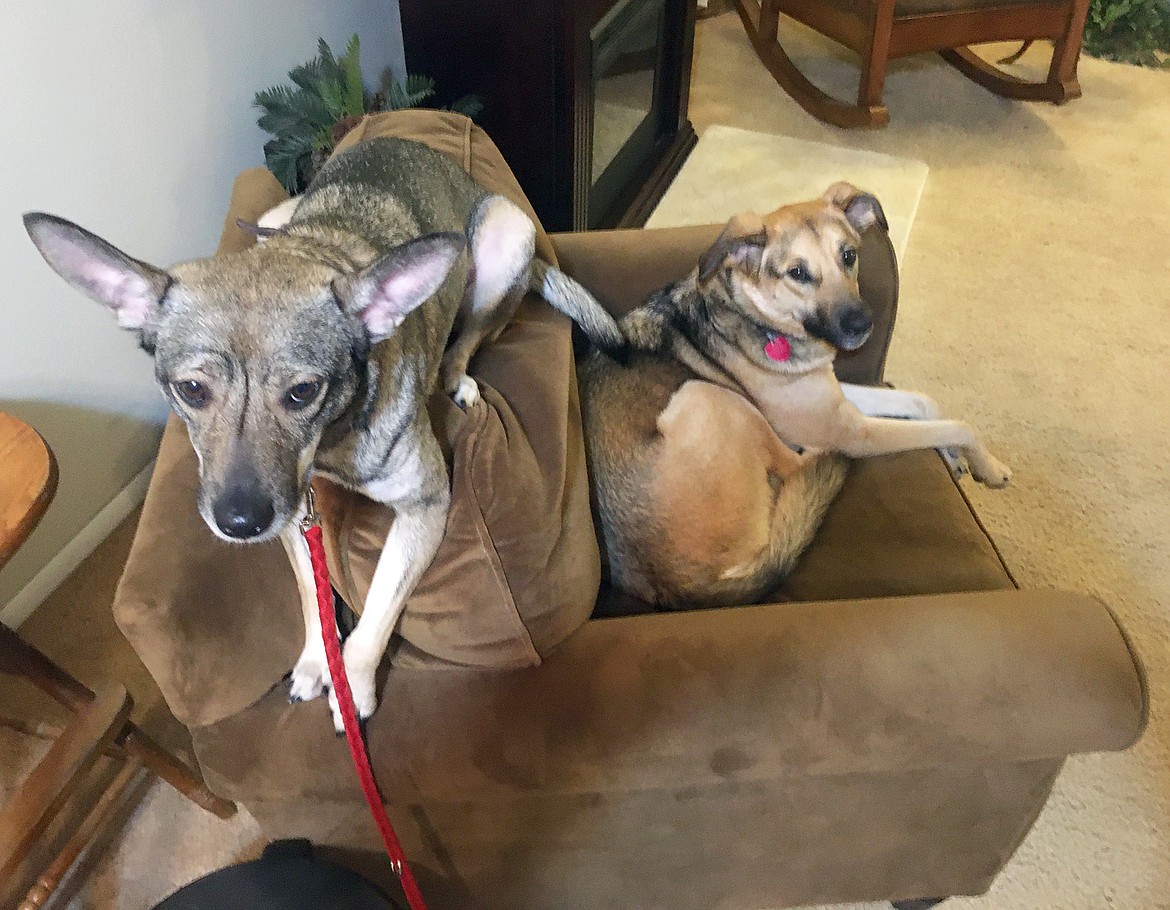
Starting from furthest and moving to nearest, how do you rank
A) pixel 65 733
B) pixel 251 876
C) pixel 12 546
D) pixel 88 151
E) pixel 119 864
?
pixel 88 151, pixel 119 864, pixel 65 733, pixel 251 876, pixel 12 546

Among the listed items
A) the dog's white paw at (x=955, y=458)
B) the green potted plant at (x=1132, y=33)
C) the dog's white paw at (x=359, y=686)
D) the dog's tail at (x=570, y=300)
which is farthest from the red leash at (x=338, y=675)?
the green potted plant at (x=1132, y=33)

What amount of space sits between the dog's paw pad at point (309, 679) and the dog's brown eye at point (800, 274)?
132cm

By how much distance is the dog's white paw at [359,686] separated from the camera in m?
1.23

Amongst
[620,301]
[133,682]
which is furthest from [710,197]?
[133,682]

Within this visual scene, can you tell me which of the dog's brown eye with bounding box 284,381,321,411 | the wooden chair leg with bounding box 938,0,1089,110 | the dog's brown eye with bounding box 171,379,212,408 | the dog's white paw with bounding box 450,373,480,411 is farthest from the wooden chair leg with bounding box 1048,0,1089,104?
the dog's brown eye with bounding box 171,379,212,408

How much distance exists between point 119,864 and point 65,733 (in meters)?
0.41

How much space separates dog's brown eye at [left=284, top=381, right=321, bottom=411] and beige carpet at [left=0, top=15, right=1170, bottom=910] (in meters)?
1.23

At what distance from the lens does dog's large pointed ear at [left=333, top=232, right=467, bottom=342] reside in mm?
1076

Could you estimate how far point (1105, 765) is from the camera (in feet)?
6.33

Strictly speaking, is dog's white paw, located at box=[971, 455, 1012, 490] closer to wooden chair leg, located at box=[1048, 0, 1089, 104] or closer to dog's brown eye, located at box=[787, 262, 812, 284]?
dog's brown eye, located at box=[787, 262, 812, 284]

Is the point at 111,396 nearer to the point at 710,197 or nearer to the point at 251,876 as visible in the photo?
the point at 251,876

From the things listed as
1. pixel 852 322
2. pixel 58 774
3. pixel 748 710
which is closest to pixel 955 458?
pixel 852 322

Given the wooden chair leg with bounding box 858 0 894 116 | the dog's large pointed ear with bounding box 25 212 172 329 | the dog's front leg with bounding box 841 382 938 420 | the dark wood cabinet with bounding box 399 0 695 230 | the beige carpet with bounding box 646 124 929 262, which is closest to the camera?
the dog's large pointed ear with bounding box 25 212 172 329

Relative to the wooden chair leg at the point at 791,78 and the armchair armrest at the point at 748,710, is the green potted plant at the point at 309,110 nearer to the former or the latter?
the armchair armrest at the point at 748,710
